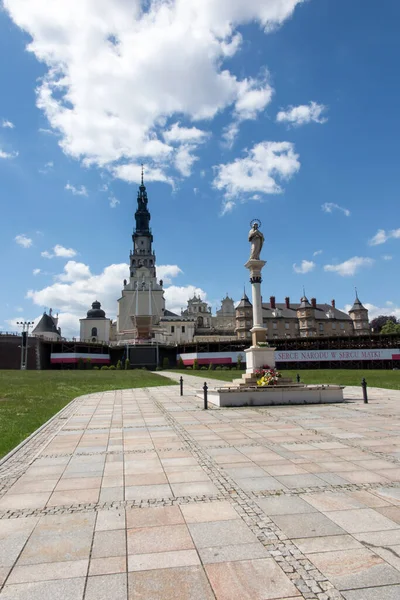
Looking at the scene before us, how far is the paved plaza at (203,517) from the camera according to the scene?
11.4ft

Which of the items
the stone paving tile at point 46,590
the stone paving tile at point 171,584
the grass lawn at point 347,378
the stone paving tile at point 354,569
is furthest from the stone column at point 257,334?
the stone paving tile at point 46,590

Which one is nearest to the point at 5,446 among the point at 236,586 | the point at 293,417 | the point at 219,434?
the point at 219,434

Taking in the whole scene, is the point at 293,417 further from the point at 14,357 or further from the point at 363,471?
the point at 14,357

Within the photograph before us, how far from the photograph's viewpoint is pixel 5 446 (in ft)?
28.8

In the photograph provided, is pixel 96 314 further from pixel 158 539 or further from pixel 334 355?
pixel 158 539

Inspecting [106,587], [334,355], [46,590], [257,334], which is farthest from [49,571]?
[334,355]

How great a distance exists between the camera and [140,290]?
103750mm

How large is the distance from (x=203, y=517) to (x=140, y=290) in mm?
100143

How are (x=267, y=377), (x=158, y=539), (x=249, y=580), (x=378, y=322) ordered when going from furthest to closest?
(x=378, y=322) < (x=267, y=377) < (x=158, y=539) < (x=249, y=580)

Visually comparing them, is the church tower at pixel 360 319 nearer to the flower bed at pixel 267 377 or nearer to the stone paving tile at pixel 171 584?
the flower bed at pixel 267 377

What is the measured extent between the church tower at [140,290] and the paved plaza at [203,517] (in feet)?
274

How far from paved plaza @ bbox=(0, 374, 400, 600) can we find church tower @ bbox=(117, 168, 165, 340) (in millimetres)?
83584

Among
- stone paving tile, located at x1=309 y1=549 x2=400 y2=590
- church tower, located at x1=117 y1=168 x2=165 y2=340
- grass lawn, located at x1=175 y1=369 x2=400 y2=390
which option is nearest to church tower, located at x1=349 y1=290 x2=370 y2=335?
church tower, located at x1=117 y1=168 x2=165 y2=340

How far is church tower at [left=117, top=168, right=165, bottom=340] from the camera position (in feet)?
331
